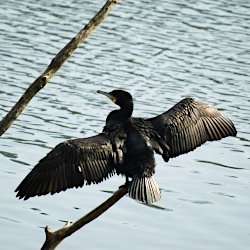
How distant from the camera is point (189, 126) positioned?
7.70 meters

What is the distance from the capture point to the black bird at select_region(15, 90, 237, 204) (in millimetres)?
6855

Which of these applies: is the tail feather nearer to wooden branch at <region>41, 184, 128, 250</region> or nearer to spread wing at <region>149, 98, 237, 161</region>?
wooden branch at <region>41, 184, 128, 250</region>

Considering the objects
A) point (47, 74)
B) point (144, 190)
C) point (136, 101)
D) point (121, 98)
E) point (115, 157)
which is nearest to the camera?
point (47, 74)

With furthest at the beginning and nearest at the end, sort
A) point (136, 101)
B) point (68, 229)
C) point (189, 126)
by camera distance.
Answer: point (136, 101), point (189, 126), point (68, 229)

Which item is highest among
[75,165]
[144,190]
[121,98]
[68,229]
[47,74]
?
[47,74]

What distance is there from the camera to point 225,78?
→ 57.4 feet

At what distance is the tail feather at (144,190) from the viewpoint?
6.82 meters

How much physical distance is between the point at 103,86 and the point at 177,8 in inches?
314

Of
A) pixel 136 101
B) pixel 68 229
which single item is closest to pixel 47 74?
pixel 68 229

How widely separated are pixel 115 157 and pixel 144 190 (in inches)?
13.8

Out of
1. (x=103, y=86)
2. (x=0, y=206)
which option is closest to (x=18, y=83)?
(x=103, y=86)

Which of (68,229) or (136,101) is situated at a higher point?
(68,229)

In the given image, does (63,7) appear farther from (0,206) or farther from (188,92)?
(0,206)

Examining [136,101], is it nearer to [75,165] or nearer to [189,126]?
[189,126]
